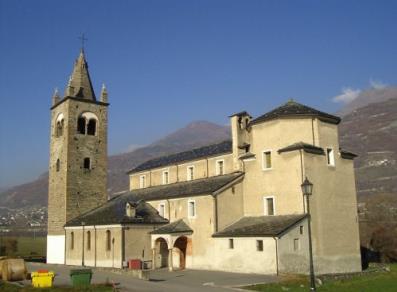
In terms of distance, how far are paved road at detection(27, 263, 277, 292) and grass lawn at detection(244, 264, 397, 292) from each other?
1.70 metres

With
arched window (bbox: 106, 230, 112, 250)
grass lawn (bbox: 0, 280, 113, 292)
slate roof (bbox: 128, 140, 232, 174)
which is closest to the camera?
grass lawn (bbox: 0, 280, 113, 292)

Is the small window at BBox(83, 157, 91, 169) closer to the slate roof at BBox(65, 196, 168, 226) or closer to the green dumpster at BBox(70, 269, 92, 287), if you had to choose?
the slate roof at BBox(65, 196, 168, 226)

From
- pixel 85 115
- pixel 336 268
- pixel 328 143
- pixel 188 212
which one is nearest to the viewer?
pixel 336 268

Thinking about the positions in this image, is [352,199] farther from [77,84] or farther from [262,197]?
[77,84]

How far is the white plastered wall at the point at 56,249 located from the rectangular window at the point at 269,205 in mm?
25003

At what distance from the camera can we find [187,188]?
45188 millimetres

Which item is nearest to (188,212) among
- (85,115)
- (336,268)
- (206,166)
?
(206,166)

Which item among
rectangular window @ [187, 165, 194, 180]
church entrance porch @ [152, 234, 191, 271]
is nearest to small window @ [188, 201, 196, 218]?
church entrance porch @ [152, 234, 191, 271]

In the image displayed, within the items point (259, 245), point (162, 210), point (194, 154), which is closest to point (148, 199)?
point (162, 210)

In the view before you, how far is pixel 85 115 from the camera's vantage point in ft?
186

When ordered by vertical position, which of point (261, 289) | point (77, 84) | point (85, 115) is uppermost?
point (77, 84)

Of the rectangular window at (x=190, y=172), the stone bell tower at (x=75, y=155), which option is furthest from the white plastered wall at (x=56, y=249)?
the rectangular window at (x=190, y=172)

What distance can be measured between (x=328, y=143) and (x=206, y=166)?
1310 cm

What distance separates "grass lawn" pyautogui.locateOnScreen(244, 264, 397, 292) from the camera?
27.3 m
